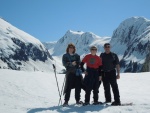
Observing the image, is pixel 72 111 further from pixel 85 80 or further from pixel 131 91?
pixel 131 91

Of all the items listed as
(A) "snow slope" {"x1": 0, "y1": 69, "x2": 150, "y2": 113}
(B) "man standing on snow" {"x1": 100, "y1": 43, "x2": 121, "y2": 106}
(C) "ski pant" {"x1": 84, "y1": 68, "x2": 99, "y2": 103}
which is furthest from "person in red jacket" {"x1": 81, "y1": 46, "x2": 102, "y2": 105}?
(A) "snow slope" {"x1": 0, "y1": 69, "x2": 150, "y2": 113}

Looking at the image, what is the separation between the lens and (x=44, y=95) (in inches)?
671

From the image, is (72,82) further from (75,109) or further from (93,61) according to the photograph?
(75,109)

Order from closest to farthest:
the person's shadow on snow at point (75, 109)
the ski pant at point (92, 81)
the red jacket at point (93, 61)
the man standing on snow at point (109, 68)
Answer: the person's shadow on snow at point (75, 109)
the ski pant at point (92, 81)
the red jacket at point (93, 61)
the man standing on snow at point (109, 68)

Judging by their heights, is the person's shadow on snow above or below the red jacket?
below

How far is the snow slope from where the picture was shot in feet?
40.0

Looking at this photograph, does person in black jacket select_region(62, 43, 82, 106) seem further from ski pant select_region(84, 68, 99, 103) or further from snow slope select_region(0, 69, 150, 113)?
snow slope select_region(0, 69, 150, 113)

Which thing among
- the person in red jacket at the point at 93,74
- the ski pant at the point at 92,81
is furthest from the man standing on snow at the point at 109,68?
the ski pant at the point at 92,81

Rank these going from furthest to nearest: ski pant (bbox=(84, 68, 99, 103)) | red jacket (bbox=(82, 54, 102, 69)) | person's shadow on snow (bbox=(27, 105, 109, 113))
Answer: red jacket (bbox=(82, 54, 102, 69)) < ski pant (bbox=(84, 68, 99, 103)) < person's shadow on snow (bbox=(27, 105, 109, 113))

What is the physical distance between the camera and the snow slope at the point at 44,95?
40.0 ft

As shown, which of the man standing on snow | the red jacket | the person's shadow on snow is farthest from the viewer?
the man standing on snow

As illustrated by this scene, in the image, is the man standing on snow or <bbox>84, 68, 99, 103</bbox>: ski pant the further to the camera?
the man standing on snow

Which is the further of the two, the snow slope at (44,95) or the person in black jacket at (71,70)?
the person in black jacket at (71,70)

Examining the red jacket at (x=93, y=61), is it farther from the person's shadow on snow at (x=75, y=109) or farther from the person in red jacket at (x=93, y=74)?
the person's shadow on snow at (x=75, y=109)
